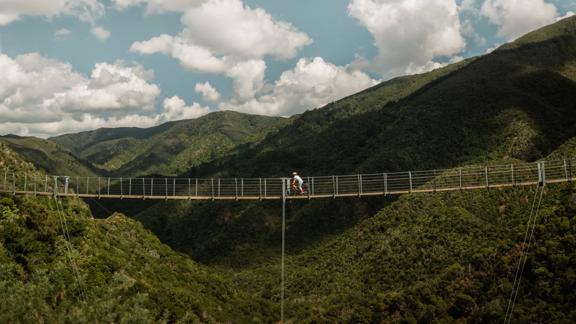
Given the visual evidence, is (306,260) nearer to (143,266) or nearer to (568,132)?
(143,266)

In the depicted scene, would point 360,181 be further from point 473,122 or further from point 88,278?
point 473,122

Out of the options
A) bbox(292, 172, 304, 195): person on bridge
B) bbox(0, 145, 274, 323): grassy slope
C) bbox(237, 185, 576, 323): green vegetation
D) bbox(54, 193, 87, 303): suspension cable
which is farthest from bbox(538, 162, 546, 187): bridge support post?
bbox(54, 193, 87, 303): suspension cable

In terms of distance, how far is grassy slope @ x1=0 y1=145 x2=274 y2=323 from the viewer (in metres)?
13.9

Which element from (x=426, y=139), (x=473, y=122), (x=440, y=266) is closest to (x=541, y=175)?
(x=440, y=266)

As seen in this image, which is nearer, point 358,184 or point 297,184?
point 358,184

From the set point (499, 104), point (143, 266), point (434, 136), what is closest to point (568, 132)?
point (499, 104)

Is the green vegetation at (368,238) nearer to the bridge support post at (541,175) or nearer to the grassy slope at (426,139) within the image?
the grassy slope at (426,139)

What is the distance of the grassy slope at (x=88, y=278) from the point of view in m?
13.9

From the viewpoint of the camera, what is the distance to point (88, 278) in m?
23.0

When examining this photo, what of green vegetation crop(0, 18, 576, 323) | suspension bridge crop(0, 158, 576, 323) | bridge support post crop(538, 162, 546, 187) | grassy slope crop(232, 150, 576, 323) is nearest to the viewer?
bridge support post crop(538, 162, 546, 187)

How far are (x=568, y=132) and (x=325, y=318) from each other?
41.1m

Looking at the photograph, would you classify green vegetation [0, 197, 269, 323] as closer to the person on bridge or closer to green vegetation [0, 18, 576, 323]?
green vegetation [0, 18, 576, 323]

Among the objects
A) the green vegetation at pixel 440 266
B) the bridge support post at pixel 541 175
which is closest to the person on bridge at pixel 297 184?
the bridge support post at pixel 541 175

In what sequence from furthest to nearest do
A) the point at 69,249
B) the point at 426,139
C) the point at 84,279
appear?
the point at 426,139 < the point at 69,249 < the point at 84,279
